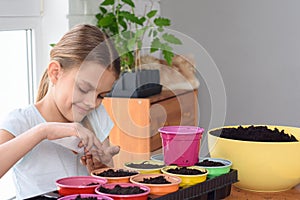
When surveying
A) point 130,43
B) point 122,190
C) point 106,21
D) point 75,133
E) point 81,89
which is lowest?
point 122,190

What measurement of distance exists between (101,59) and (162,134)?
277 millimetres

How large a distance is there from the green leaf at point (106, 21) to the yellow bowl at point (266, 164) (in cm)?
151

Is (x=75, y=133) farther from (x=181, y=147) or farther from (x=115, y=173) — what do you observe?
(x=181, y=147)

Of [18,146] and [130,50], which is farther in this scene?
[130,50]

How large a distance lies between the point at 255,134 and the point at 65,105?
532 mm

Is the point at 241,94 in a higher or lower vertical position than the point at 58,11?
lower

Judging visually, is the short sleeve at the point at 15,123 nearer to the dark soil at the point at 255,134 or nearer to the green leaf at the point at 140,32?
the dark soil at the point at 255,134

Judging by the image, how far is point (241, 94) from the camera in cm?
391

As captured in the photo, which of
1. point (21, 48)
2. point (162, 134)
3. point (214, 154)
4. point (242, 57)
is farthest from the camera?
point (242, 57)

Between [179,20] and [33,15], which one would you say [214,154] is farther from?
[179,20]

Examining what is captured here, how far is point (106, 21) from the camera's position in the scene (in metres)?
2.82

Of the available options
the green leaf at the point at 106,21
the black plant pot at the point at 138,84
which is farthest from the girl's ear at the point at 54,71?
the green leaf at the point at 106,21

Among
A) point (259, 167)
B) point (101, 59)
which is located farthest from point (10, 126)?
point (259, 167)

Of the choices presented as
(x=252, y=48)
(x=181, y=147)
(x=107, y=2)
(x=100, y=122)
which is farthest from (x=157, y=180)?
(x=252, y=48)
